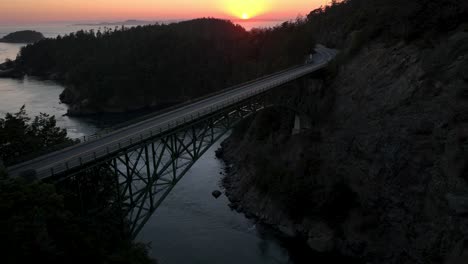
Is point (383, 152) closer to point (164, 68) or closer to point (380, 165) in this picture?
point (380, 165)

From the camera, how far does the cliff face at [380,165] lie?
79.6 ft

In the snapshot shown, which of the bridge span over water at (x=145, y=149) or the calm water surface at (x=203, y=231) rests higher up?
the bridge span over water at (x=145, y=149)

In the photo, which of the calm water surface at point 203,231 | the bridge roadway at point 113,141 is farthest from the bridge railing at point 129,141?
the calm water surface at point 203,231

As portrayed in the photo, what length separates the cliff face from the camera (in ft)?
79.6

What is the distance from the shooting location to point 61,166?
59.8ft

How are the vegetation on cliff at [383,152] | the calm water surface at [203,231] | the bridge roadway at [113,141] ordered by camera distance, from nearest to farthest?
the bridge roadway at [113,141] < the vegetation on cliff at [383,152] < the calm water surface at [203,231]

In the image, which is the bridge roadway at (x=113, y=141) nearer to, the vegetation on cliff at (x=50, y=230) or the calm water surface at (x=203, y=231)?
the vegetation on cliff at (x=50, y=230)

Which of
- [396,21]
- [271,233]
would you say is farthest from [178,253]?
[396,21]

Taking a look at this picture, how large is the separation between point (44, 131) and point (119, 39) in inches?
3956

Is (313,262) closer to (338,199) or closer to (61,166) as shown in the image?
(338,199)

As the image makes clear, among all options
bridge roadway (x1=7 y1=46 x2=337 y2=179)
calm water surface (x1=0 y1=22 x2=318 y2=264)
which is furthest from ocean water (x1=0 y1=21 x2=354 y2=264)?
bridge roadway (x1=7 y1=46 x2=337 y2=179)

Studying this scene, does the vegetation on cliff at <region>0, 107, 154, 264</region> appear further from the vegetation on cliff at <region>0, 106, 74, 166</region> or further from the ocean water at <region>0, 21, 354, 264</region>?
the ocean water at <region>0, 21, 354, 264</region>

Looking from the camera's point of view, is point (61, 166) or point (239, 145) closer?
point (61, 166)

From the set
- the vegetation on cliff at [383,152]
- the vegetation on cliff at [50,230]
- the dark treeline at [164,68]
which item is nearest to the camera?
the vegetation on cliff at [50,230]
